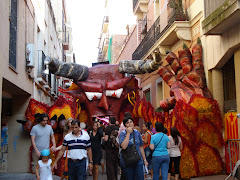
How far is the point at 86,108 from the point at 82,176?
7.51 meters

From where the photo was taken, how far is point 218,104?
9.56m

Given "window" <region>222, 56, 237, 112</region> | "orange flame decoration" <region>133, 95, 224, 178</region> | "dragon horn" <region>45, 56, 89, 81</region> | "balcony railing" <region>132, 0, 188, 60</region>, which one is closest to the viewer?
"orange flame decoration" <region>133, 95, 224, 178</region>

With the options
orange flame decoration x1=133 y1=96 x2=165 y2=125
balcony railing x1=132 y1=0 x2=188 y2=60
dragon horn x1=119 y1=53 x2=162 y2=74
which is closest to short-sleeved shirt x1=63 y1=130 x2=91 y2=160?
orange flame decoration x1=133 y1=96 x2=165 y2=125

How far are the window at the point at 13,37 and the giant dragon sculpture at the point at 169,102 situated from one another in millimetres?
2063

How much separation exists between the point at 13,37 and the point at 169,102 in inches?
180

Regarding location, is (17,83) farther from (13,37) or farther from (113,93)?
(113,93)

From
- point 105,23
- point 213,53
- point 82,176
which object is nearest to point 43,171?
point 82,176

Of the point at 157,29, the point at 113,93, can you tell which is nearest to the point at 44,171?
the point at 113,93

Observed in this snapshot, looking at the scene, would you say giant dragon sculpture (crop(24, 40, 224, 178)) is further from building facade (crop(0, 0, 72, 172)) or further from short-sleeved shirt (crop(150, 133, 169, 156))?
short-sleeved shirt (crop(150, 133, 169, 156))

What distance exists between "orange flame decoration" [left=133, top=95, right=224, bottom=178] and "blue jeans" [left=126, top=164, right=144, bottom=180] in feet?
9.44

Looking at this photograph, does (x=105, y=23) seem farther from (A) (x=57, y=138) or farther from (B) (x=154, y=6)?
(A) (x=57, y=138)

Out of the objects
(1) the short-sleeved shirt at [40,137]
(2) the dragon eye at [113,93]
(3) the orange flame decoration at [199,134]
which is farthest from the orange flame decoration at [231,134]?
(2) the dragon eye at [113,93]

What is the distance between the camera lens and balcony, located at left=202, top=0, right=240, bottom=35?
7616mm

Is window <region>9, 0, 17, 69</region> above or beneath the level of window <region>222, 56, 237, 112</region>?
above
